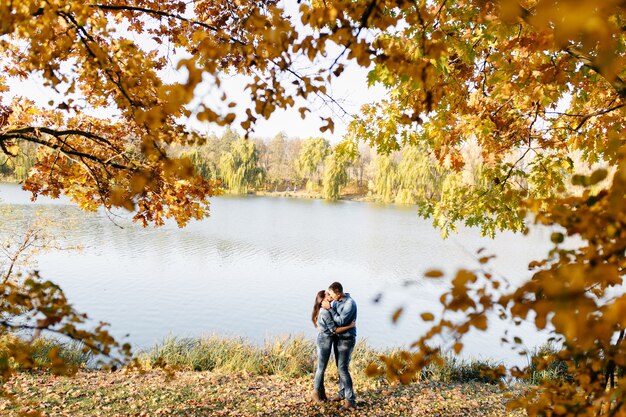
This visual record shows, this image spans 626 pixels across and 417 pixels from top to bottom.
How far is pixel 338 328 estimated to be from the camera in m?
5.44

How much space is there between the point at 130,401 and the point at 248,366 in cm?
249

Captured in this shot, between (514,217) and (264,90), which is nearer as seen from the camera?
→ (264,90)

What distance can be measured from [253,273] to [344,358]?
11504 millimetres

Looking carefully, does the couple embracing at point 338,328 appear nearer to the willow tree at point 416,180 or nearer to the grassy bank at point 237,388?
the grassy bank at point 237,388

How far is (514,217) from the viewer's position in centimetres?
487

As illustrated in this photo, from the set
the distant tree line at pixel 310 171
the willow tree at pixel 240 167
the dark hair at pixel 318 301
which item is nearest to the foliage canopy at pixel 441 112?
the dark hair at pixel 318 301

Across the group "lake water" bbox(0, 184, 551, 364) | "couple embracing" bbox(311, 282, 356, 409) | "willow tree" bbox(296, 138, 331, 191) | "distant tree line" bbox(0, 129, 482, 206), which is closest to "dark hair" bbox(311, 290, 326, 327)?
"couple embracing" bbox(311, 282, 356, 409)

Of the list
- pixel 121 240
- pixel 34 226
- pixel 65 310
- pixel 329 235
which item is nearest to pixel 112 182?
pixel 65 310

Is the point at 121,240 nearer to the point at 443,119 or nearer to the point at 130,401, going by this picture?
the point at 130,401

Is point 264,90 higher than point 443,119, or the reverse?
point 443,119

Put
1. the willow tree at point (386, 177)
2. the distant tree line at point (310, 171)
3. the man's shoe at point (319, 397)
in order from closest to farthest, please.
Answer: the man's shoe at point (319, 397)
the distant tree line at point (310, 171)
the willow tree at point (386, 177)

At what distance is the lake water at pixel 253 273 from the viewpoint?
449 inches

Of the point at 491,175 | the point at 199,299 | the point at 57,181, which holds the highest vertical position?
the point at 491,175

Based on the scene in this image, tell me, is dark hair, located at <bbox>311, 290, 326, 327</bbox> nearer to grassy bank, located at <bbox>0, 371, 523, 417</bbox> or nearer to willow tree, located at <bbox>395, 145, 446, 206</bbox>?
grassy bank, located at <bbox>0, 371, 523, 417</bbox>
